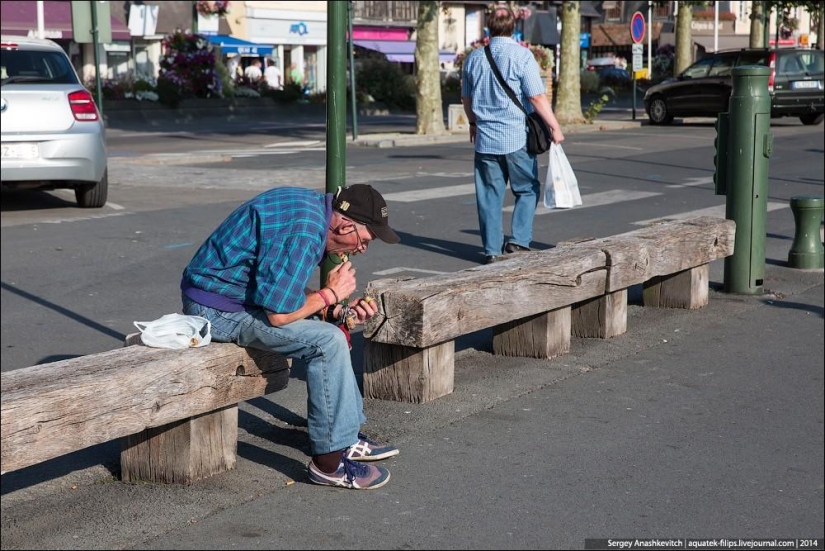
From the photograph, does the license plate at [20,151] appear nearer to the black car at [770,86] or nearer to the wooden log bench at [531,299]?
the wooden log bench at [531,299]

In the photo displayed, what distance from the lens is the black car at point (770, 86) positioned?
25312mm

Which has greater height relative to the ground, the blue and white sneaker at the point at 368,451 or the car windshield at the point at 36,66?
the car windshield at the point at 36,66

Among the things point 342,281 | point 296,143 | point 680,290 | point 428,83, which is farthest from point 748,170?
point 428,83

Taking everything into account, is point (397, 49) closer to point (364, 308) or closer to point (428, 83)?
point (428, 83)

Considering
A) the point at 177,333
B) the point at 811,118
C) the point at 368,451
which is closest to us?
the point at 177,333

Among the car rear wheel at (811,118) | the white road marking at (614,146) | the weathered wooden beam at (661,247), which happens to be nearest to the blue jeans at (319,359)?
the weathered wooden beam at (661,247)

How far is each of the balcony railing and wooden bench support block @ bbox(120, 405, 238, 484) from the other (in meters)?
50.5

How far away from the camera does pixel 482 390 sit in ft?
19.1

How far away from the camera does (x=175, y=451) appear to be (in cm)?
443

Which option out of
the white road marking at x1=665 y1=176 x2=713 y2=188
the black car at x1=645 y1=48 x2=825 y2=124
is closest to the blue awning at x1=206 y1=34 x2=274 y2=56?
the black car at x1=645 y1=48 x2=825 y2=124

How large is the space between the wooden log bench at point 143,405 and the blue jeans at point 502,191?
421 centimetres

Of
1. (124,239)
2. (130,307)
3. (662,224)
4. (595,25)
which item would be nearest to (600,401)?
(662,224)

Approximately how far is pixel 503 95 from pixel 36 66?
6.03 m

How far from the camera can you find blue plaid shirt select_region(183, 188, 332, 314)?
4.16 meters
